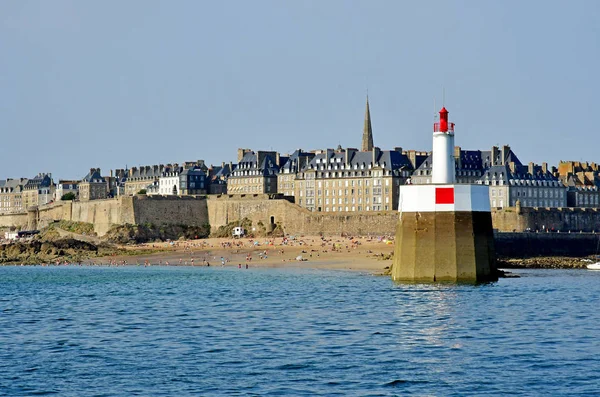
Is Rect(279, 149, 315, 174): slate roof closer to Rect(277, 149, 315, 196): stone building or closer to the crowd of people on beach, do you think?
Rect(277, 149, 315, 196): stone building

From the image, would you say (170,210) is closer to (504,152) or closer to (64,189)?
(504,152)

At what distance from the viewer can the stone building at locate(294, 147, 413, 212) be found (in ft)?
240

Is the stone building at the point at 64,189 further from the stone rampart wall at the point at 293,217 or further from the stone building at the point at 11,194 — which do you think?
the stone rampart wall at the point at 293,217

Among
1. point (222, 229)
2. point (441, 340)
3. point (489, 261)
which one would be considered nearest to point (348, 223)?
point (222, 229)

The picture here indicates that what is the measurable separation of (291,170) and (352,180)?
7.35 metres

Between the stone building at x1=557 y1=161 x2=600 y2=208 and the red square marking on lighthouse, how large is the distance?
4673 cm

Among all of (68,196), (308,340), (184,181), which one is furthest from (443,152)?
(68,196)

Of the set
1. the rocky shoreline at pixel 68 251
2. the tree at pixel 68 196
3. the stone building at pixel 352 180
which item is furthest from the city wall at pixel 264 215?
the tree at pixel 68 196

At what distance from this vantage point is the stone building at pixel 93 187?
100812 millimetres

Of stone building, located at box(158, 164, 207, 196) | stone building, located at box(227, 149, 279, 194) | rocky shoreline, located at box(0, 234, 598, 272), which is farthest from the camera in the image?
stone building, located at box(158, 164, 207, 196)

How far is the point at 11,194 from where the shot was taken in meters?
119

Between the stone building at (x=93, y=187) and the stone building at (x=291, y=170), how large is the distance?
79.3 ft

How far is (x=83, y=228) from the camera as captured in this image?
7769cm

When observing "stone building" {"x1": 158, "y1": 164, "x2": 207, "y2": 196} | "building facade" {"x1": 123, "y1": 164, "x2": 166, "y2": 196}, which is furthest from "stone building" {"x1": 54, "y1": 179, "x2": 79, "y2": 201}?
"stone building" {"x1": 158, "y1": 164, "x2": 207, "y2": 196}
